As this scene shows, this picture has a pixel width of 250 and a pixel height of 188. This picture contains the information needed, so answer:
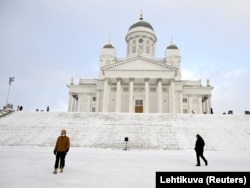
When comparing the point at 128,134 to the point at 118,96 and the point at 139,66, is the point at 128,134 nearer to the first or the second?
the point at 118,96

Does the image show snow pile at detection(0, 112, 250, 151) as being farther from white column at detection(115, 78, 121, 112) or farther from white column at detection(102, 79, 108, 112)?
white column at detection(102, 79, 108, 112)

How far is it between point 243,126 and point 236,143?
6104 mm

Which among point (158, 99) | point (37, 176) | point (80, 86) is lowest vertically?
point (37, 176)

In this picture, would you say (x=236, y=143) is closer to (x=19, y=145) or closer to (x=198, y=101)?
(x=19, y=145)

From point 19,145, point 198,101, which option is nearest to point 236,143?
point 19,145

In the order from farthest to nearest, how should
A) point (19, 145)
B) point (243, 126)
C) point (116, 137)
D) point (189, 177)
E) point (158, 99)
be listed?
1. point (158, 99)
2. point (243, 126)
3. point (116, 137)
4. point (19, 145)
5. point (189, 177)

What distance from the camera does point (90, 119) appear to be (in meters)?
27.2

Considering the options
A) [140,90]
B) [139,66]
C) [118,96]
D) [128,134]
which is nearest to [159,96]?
[140,90]

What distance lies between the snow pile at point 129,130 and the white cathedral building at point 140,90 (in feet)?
44.5

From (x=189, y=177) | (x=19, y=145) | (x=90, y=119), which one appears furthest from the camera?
(x=90, y=119)

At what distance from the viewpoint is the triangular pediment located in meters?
43.2

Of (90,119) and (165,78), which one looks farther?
(165,78)

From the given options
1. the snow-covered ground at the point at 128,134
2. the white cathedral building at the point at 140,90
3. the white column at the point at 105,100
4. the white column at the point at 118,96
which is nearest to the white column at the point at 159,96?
the white cathedral building at the point at 140,90

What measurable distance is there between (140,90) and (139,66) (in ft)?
17.2
